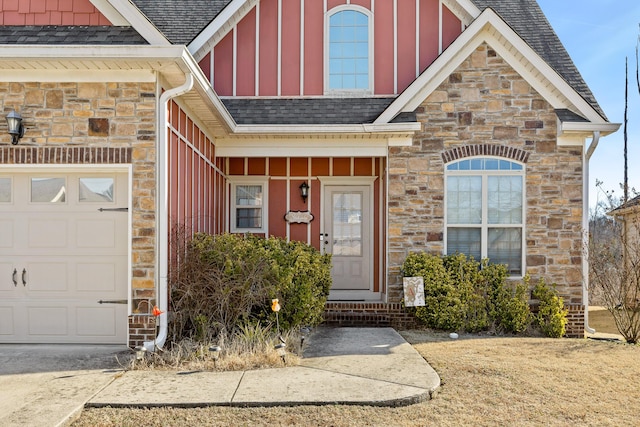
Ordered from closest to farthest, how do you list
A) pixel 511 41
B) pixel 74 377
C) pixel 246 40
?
pixel 74 377 < pixel 511 41 < pixel 246 40

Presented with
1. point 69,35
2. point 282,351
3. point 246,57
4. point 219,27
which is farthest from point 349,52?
point 282,351

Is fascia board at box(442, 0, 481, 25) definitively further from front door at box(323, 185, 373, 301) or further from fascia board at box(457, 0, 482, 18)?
front door at box(323, 185, 373, 301)

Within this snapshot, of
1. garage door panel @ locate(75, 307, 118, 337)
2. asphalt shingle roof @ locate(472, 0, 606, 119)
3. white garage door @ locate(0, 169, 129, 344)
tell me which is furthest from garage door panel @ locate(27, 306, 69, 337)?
asphalt shingle roof @ locate(472, 0, 606, 119)

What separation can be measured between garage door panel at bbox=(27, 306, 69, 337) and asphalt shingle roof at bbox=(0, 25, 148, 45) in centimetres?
333

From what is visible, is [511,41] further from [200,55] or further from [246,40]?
[200,55]

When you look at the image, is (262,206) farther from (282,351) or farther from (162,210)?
(282,351)

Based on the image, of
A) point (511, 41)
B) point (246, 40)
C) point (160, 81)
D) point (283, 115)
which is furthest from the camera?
point (246, 40)

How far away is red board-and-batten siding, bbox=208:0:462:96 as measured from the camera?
10859 mm

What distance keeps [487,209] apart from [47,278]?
Result: 22.4ft

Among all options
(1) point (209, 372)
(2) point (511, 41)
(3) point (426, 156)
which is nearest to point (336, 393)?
(1) point (209, 372)

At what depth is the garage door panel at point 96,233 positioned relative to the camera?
7141mm

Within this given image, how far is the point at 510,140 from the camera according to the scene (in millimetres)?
9500

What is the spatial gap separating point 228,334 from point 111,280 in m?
1.64

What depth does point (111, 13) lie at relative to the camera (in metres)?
7.13
